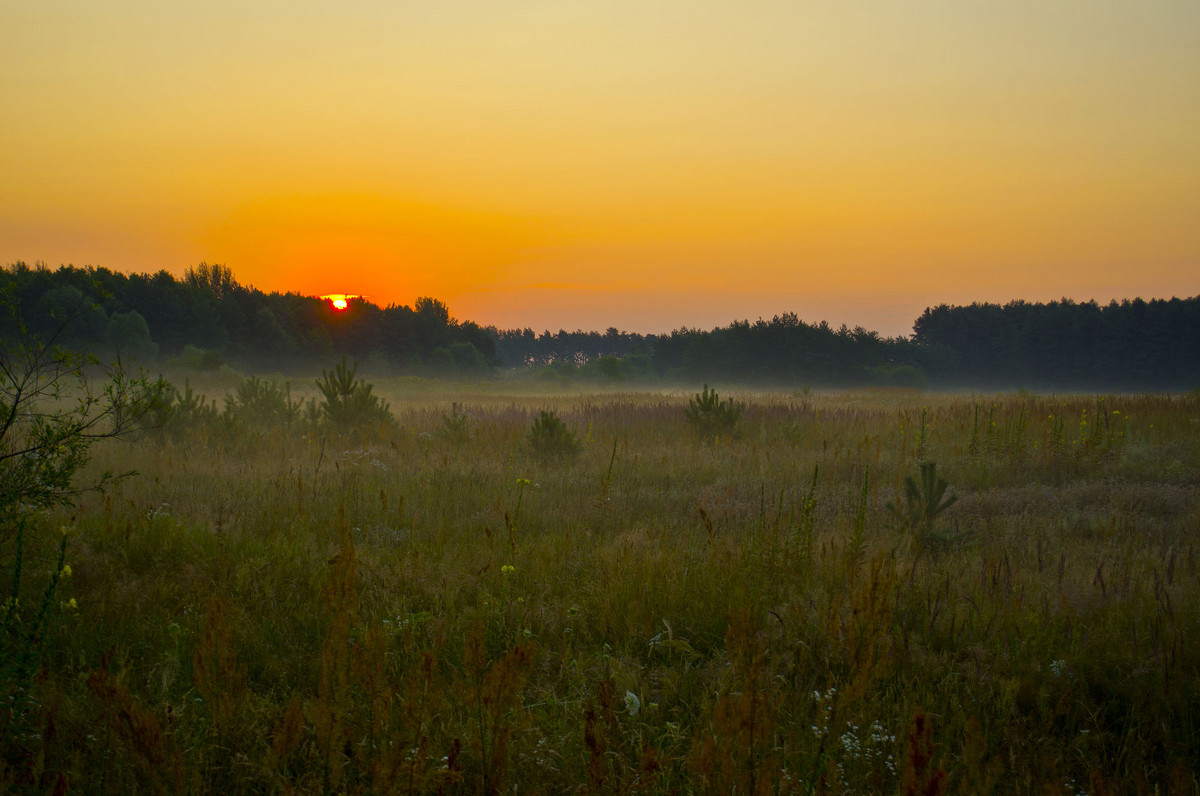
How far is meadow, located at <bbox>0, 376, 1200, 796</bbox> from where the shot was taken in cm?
195

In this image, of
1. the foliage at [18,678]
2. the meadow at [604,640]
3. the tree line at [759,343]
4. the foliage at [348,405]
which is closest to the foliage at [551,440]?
the meadow at [604,640]

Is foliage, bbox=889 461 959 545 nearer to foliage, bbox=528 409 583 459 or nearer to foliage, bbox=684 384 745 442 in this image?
foliage, bbox=528 409 583 459

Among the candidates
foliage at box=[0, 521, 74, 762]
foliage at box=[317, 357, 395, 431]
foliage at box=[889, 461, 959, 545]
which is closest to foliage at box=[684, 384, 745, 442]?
foliage at box=[317, 357, 395, 431]

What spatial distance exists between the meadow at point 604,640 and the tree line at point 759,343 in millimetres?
50040

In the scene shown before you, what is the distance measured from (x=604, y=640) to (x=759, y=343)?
71778 mm

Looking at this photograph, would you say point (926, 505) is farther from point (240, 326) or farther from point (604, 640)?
point (240, 326)

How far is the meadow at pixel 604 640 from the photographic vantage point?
1.95m

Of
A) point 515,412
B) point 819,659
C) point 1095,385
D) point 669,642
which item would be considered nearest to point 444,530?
point 669,642

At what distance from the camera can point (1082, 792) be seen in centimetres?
239

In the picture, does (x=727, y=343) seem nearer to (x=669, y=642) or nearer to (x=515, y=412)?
(x=515, y=412)

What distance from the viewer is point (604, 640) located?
355 centimetres

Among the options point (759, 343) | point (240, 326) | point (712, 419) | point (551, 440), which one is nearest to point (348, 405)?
point (551, 440)

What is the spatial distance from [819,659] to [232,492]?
5885 mm

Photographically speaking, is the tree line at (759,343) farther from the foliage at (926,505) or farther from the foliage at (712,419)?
the foliage at (926,505)
